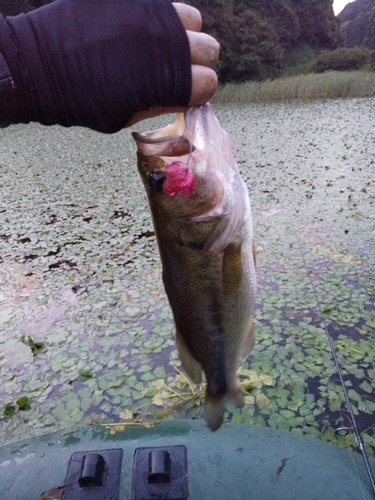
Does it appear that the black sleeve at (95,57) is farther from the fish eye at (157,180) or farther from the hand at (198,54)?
the fish eye at (157,180)

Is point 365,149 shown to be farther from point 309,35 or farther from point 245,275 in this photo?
point 309,35

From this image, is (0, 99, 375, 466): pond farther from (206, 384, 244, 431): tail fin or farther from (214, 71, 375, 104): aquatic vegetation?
(214, 71, 375, 104): aquatic vegetation

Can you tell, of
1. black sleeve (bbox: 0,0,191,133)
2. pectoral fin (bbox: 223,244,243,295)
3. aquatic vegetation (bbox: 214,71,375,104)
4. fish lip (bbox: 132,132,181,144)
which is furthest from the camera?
aquatic vegetation (bbox: 214,71,375,104)

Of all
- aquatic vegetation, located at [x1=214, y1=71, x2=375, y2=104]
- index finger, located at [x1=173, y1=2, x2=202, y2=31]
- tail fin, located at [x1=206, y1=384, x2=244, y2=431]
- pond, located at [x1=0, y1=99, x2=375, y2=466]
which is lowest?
aquatic vegetation, located at [x1=214, y1=71, x2=375, y2=104]

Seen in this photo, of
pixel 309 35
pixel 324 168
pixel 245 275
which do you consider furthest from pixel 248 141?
pixel 309 35

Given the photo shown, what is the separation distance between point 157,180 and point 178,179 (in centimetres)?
6

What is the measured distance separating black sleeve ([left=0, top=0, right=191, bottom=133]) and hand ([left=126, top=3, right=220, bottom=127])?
0.02 m

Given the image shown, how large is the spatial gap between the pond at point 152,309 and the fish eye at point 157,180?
3.81 feet

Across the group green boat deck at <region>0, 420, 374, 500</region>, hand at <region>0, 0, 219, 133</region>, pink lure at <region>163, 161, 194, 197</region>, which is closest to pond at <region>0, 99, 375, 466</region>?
green boat deck at <region>0, 420, 374, 500</region>

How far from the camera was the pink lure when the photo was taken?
1.17 meters

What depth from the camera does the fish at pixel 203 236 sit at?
1156 millimetres

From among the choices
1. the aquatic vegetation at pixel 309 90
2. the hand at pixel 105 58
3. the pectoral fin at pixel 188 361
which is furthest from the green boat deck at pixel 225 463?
the aquatic vegetation at pixel 309 90

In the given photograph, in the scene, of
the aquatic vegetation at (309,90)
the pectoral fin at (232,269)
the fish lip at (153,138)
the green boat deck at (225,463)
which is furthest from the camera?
the aquatic vegetation at (309,90)

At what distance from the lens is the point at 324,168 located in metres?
6.51
